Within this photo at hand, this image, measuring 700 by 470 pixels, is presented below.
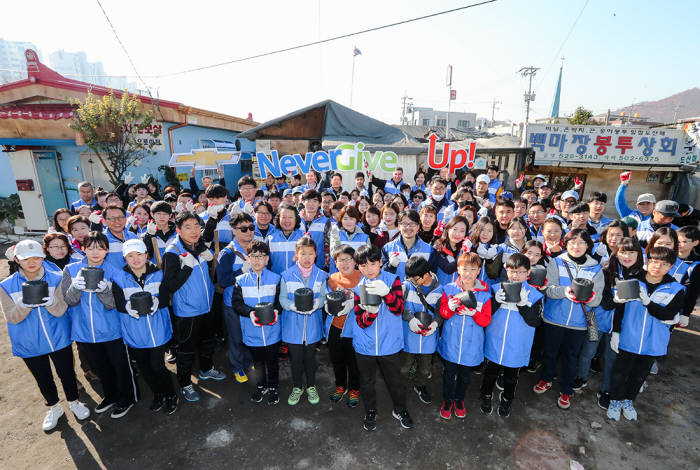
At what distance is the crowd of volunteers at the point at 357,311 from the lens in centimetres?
320

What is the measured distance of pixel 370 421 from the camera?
350cm

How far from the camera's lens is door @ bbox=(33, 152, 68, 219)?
38.0 feet

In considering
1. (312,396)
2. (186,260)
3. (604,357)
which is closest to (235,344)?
(312,396)

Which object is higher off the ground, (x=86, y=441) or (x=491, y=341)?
(x=491, y=341)

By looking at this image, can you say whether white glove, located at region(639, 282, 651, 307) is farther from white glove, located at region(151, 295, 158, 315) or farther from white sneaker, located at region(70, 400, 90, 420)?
white sneaker, located at region(70, 400, 90, 420)

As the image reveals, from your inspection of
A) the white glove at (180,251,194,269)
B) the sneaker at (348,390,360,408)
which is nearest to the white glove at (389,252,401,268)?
the sneaker at (348,390,360,408)

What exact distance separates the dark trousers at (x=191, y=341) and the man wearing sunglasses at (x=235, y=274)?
0.82ft

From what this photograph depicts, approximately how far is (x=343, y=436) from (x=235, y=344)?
65.3 inches

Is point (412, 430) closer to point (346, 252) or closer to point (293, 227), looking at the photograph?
point (346, 252)

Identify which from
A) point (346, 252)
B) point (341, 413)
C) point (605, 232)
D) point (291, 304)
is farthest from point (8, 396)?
point (605, 232)

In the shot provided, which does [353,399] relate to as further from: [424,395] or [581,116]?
[581,116]

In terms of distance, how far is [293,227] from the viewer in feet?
14.7

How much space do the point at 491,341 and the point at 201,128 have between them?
16.0 metres

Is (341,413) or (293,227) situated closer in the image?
(341,413)
